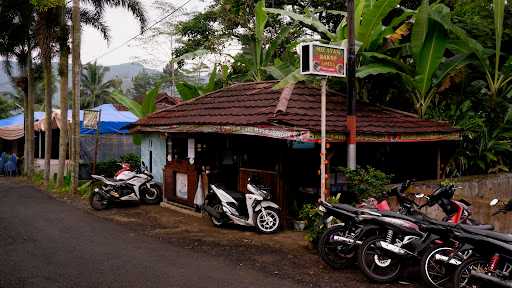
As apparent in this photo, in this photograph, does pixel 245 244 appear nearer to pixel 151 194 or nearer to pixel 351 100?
pixel 351 100

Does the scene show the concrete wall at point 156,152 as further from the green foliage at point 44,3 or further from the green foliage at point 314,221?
the green foliage at point 314,221

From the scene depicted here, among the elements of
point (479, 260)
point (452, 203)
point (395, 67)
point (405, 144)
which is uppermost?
point (395, 67)

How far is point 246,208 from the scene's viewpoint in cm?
1045

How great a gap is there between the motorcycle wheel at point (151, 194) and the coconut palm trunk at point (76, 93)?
12.7 feet

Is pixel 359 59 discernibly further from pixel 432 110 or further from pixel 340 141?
pixel 340 141

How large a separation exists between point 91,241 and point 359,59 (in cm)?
693

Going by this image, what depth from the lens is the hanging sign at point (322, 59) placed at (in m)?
8.36

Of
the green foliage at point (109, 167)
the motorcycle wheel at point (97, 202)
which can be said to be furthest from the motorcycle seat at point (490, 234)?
the green foliage at point (109, 167)

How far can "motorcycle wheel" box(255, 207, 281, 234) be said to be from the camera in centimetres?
992

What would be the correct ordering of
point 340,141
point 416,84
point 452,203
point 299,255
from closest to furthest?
1. point 452,203
2. point 299,255
3. point 340,141
4. point 416,84

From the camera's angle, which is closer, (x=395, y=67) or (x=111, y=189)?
(x=395, y=67)

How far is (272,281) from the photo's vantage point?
6867 millimetres

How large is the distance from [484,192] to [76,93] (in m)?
12.7

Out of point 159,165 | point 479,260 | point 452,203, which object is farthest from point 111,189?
point 479,260
